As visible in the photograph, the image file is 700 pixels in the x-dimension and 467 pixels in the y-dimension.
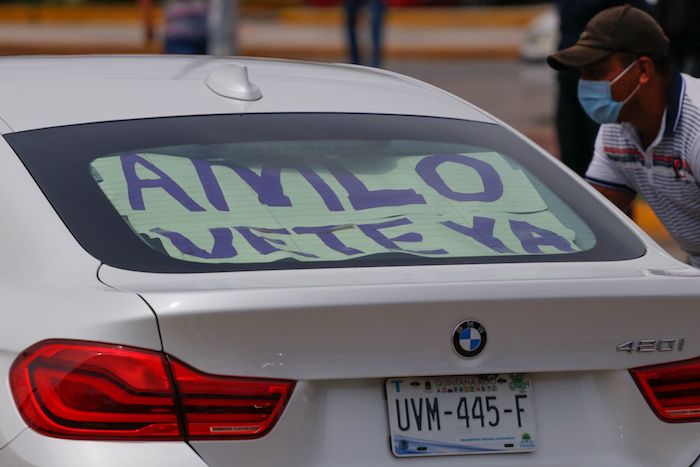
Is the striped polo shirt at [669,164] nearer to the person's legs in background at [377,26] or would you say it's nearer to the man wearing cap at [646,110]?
the man wearing cap at [646,110]

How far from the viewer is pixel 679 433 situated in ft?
10.1

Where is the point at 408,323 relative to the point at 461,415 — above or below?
above

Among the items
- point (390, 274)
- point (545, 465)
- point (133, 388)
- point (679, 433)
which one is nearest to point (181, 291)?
point (133, 388)

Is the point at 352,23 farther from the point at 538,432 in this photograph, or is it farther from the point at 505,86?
the point at 538,432

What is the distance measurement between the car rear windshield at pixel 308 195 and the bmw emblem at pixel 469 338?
28 cm

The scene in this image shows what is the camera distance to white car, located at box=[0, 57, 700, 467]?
2.76 m

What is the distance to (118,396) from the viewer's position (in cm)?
274

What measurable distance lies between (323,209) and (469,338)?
→ 63 centimetres

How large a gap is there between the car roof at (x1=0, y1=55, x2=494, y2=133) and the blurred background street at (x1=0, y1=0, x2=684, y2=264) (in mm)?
8313

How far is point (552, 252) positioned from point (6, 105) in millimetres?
1299

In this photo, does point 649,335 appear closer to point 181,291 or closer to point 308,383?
point 308,383

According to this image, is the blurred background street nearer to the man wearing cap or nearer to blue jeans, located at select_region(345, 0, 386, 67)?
blue jeans, located at select_region(345, 0, 386, 67)

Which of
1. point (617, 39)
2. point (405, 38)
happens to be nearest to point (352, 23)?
point (405, 38)

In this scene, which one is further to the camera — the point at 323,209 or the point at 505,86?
the point at 505,86
